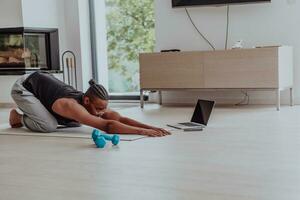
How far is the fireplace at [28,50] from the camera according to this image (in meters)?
5.99

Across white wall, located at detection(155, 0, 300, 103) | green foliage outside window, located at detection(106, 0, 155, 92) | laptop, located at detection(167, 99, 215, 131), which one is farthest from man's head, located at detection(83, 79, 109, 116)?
green foliage outside window, located at detection(106, 0, 155, 92)

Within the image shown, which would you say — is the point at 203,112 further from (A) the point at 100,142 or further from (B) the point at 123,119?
(A) the point at 100,142

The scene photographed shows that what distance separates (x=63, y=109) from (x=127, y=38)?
3153 millimetres

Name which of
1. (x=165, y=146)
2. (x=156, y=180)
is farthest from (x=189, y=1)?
(x=156, y=180)

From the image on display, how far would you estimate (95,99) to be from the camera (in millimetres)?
3252

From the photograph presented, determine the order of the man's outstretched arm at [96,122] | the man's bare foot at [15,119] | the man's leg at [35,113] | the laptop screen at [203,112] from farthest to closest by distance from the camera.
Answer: the man's bare foot at [15,119] → the laptop screen at [203,112] → the man's leg at [35,113] → the man's outstretched arm at [96,122]

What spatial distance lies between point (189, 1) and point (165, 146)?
2.87 metres

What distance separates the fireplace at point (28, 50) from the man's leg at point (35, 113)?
245 centimetres

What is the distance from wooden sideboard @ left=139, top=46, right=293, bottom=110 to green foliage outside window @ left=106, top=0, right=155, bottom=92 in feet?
3.36

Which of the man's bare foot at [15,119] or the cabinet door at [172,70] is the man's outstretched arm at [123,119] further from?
the cabinet door at [172,70]

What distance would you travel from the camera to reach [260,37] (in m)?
5.19

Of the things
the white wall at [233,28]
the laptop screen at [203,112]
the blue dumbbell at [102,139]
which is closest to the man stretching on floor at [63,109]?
the blue dumbbell at [102,139]

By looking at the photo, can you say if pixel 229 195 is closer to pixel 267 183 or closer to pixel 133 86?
pixel 267 183

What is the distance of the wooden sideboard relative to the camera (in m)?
4.65
